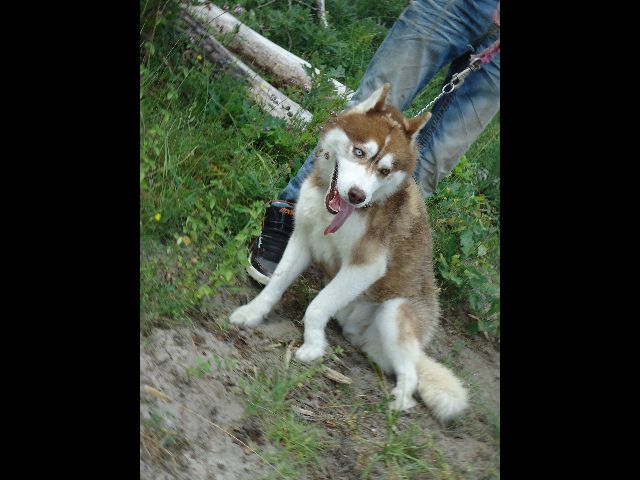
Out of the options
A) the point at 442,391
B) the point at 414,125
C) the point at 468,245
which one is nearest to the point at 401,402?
the point at 442,391

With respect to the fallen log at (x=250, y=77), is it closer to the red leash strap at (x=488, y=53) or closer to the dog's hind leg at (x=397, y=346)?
the red leash strap at (x=488, y=53)

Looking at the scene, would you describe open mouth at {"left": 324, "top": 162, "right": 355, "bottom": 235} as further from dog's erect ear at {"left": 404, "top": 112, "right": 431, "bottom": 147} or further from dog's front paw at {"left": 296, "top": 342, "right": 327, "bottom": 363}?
dog's front paw at {"left": 296, "top": 342, "right": 327, "bottom": 363}

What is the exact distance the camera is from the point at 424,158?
7.96 ft

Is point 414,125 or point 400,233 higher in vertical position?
point 414,125

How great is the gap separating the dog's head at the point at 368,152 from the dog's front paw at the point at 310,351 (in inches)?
20.4

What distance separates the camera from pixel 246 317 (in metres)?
2.14

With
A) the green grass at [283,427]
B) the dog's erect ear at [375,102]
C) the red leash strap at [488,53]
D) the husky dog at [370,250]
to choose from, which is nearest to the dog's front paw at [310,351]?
the husky dog at [370,250]

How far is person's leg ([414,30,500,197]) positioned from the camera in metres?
2.00

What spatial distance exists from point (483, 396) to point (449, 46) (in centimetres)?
106

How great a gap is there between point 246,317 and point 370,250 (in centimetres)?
68

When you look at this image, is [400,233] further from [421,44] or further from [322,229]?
[421,44]
